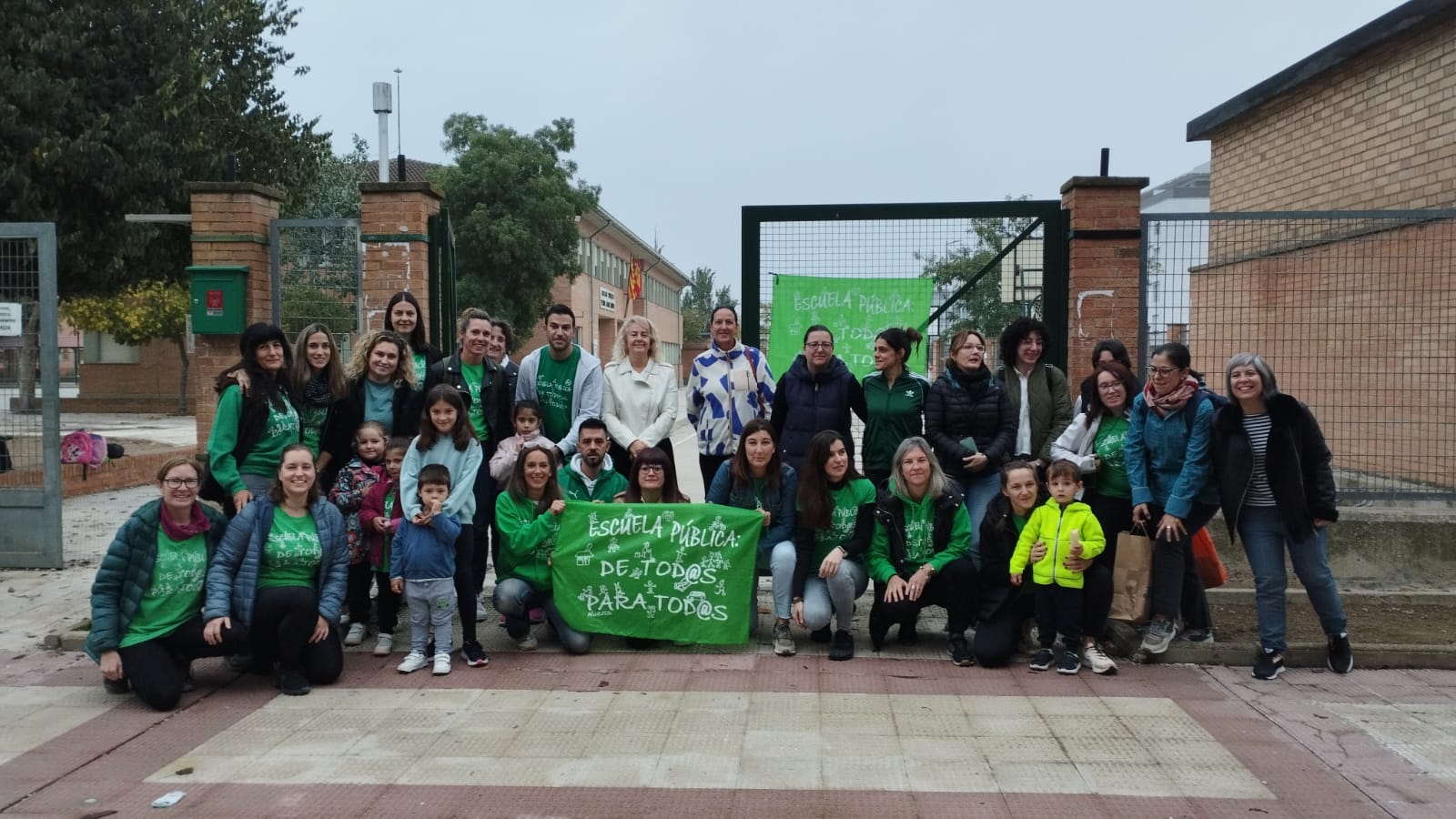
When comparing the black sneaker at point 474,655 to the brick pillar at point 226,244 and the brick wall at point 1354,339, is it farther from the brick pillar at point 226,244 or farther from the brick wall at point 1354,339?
the brick wall at point 1354,339

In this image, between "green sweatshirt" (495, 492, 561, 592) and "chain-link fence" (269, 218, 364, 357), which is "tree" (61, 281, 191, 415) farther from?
"green sweatshirt" (495, 492, 561, 592)

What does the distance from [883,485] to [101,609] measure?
413 centimetres

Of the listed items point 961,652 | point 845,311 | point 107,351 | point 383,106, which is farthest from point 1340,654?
point 107,351

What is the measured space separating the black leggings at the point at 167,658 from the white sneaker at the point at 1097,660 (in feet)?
14.3

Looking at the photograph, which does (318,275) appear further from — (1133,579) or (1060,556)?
(1133,579)

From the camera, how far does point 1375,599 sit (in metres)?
7.12

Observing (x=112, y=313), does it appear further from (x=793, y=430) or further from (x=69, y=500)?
(x=793, y=430)

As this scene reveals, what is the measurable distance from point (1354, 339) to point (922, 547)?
3905 mm

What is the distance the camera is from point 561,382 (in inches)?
269

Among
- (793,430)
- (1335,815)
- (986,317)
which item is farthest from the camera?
(986,317)

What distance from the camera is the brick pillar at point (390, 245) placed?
7.99 metres

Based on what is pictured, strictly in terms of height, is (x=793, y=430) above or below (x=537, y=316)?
below

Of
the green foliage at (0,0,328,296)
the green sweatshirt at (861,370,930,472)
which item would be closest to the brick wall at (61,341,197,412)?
the green foliage at (0,0,328,296)

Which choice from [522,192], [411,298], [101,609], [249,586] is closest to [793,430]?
[411,298]
